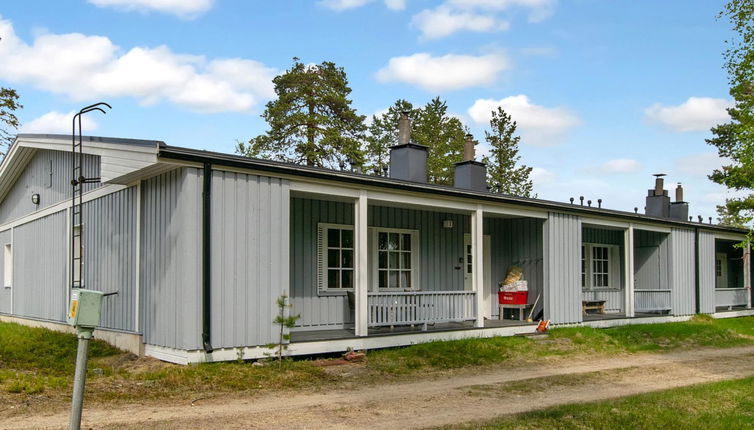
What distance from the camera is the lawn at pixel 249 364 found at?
26.9 feet

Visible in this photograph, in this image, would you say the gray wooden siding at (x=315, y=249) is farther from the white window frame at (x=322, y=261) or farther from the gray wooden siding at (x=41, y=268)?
the gray wooden siding at (x=41, y=268)

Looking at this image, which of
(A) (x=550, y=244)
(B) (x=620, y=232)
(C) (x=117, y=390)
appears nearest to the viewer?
(C) (x=117, y=390)

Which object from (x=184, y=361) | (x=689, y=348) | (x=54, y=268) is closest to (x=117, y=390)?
(x=184, y=361)

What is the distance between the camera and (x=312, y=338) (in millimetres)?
10758

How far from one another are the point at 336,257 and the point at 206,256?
3883 millimetres

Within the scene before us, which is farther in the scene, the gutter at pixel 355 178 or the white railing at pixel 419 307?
the white railing at pixel 419 307

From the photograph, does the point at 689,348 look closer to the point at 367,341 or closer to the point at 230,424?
the point at 367,341

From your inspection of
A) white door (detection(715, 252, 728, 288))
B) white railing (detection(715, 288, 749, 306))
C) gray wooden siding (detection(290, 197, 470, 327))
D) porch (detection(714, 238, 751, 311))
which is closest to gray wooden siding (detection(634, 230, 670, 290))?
white railing (detection(715, 288, 749, 306))

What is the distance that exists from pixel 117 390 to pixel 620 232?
15388 mm

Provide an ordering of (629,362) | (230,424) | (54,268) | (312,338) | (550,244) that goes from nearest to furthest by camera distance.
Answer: (230,424), (312,338), (629,362), (54,268), (550,244)

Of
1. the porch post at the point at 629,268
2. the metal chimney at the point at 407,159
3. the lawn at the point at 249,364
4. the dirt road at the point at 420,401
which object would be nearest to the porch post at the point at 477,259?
the lawn at the point at 249,364

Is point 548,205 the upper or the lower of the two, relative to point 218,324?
upper

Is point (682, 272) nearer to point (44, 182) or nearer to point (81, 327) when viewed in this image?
point (44, 182)

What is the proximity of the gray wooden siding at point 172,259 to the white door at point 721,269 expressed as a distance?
20.6 m
